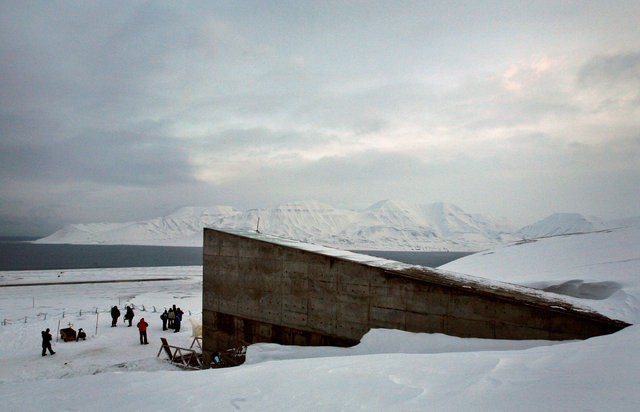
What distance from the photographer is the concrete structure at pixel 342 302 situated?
8.63m

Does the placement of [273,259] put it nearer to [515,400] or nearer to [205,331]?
[205,331]

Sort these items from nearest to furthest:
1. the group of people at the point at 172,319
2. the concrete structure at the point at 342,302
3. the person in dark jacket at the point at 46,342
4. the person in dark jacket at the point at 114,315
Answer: the concrete structure at the point at 342,302
the person in dark jacket at the point at 46,342
the group of people at the point at 172,319
the person in dark jacket at the point at 114,315

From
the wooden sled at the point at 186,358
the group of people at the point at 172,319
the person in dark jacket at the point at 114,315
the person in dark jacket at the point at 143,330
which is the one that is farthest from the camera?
the person in dark jacket at the point at 114,315

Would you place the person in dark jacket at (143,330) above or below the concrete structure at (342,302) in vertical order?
below

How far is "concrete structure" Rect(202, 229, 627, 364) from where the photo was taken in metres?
8.63

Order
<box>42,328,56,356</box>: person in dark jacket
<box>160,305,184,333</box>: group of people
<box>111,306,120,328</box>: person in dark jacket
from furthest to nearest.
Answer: <box>111,306,120,328</box>: person in dark jacket, <box>160,305,184,333</box>: group of people, <box>42,328,56,356</box>: person in dark jacket

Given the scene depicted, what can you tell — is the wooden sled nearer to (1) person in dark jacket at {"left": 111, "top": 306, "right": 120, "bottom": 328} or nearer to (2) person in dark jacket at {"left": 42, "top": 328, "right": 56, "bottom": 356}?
(2) person in dark jacket at {"left": 42, "top": 328, "right": 56, "bottom": 356}

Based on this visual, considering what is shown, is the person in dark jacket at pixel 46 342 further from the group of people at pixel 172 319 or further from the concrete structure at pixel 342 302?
the concrete structure at pixel 342 302

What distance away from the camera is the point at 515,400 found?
4.08 meters

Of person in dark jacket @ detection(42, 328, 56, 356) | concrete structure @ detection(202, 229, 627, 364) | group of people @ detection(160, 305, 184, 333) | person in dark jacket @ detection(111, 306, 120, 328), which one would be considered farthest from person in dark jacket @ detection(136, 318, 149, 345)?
concrete structure @ detection(202, 229, 627, 364)

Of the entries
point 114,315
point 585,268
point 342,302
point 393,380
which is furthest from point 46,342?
point 585,268

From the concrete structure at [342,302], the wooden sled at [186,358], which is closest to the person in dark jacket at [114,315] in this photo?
the wooden sled at [186,358]

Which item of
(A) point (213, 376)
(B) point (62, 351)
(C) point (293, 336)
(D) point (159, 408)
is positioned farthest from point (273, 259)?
(B) point (62, 351)

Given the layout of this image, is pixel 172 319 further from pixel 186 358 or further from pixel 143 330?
pixel 186 358
